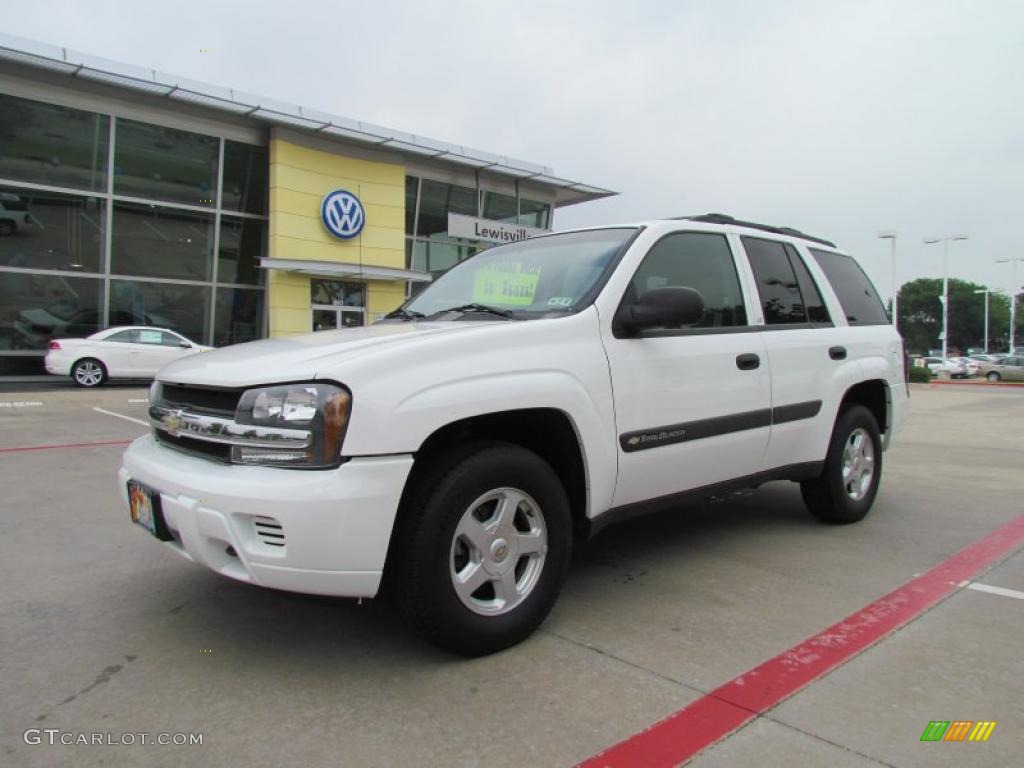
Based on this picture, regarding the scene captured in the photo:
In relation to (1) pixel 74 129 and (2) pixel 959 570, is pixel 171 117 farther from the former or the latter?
(2) pixel 959 570

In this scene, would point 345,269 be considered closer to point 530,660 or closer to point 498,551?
point 498,551

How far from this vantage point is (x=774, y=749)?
2.15 meters

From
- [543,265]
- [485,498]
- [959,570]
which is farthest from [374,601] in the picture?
[959,570]

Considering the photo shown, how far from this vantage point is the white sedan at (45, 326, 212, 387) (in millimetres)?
14539

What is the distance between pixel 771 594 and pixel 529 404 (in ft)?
5.32

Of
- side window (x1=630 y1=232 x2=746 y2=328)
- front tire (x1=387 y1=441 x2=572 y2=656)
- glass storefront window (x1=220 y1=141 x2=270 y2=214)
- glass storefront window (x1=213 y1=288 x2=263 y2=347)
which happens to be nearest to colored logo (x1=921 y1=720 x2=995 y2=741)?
front tire (x1=387 y1=441 x2=572 y2=656)

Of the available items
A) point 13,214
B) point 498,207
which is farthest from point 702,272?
point 498,207

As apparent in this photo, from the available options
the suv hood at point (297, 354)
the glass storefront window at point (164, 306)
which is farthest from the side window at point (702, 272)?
the glass storefront window at point (164, 306)

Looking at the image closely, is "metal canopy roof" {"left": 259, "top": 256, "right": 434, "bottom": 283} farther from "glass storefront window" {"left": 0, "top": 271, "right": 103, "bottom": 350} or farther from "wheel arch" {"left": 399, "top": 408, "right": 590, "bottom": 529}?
"wheel arch" {"left": 399, "top": 408, "right": 590, "bottom": 529}

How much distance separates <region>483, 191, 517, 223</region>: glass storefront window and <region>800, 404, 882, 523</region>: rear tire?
Answer: 783 inches

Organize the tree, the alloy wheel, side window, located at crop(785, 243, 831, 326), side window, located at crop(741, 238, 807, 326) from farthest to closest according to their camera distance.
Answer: the tree → side window, located at crop(785, 243, 831, 326) → side window, located at crop(741, 238, 807, 326) → the alloy wheel

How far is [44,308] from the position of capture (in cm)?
1623

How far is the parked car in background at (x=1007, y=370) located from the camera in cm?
3332

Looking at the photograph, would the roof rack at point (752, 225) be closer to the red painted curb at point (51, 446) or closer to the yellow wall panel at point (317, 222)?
the red painted curb at point (51, 446)
